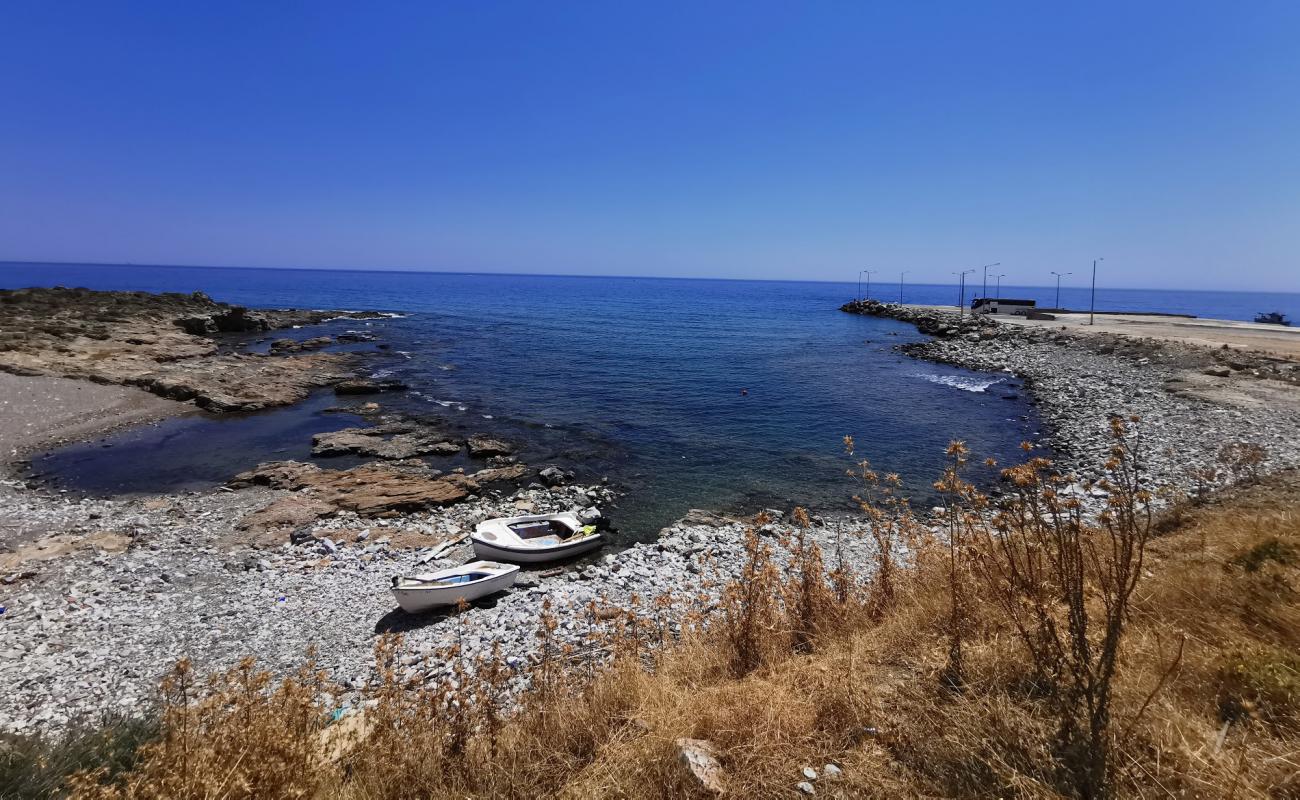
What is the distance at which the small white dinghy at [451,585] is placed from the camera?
10.1 m

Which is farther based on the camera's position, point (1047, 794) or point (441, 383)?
point (441, 383)

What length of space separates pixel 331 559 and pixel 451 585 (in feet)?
13.4

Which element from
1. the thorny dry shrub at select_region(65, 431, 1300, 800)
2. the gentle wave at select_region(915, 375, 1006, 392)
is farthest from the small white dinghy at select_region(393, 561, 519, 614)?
the gentle wave at select_region(915, 375, 1006, 392)

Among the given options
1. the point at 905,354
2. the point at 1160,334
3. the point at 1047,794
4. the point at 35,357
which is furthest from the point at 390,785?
the point at 1160,334

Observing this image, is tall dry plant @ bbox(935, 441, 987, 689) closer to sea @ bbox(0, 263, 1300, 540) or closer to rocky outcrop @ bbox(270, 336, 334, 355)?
sea @ bbox(0, 263, 1300, 540)

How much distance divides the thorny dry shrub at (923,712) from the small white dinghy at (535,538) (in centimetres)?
720

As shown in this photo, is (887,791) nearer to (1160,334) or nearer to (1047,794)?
(1047,794)

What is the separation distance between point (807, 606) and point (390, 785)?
4.29 meters

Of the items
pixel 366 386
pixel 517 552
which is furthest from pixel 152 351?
pixel 517 552

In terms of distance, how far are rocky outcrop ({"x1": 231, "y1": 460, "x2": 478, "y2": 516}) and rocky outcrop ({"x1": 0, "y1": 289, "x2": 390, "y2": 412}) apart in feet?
35.9

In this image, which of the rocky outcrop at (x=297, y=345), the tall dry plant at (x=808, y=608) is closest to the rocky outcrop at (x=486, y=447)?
the tall dry plant at (x=808, y=608)

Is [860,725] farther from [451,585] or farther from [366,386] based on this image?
[366,386]

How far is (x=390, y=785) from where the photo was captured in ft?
12.7

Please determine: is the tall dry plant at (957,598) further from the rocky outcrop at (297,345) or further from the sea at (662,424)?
the rocky outcrop at (297,345)
